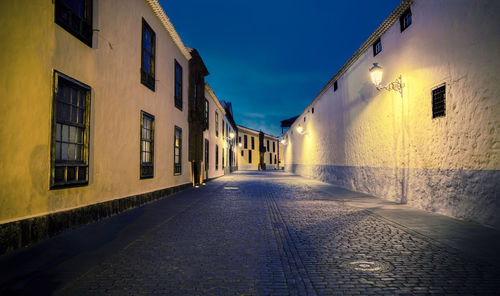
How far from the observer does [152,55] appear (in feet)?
34.3

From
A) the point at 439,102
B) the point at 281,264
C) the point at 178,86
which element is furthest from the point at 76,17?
the point at 439,102

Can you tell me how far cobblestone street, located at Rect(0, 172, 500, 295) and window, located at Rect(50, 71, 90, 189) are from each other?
189 cm

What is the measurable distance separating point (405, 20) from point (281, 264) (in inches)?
352

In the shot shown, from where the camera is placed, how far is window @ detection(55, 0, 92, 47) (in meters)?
5.54

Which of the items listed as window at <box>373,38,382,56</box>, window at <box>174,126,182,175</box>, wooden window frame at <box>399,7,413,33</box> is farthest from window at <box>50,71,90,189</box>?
window at <box>373,38,382,56</box>

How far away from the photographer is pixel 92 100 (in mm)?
6473

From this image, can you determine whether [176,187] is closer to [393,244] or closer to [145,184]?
[145,184]

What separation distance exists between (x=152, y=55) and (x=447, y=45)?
9.01m

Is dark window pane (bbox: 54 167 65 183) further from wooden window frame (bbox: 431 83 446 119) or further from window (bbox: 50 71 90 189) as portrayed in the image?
wooden window frame (bbox: 431 83 446 119)

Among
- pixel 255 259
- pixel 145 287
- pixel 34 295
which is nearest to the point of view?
pixel 34 295

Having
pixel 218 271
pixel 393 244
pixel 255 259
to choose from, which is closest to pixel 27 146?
pixel 218 271

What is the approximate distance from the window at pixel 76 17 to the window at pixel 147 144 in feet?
11.0

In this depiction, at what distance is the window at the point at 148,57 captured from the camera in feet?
31.6

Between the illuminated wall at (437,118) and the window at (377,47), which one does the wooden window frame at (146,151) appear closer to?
the illuminated wall at (437,118)
